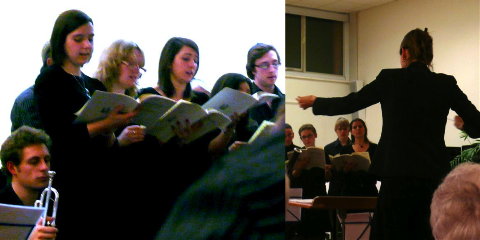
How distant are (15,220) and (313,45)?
21.6ft

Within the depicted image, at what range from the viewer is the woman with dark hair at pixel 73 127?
2951 mm

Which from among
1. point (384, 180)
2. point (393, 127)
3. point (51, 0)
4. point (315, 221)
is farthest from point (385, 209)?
point (315, 221)

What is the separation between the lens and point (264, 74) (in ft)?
Answer: 12.5

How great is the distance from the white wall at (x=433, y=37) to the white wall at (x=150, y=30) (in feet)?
13.0

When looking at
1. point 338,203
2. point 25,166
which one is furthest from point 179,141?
point 338,203

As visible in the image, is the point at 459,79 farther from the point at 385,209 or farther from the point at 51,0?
the point at 51,0

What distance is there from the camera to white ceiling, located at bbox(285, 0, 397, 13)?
7.99m

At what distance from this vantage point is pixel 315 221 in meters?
6.34

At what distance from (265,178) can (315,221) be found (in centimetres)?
267

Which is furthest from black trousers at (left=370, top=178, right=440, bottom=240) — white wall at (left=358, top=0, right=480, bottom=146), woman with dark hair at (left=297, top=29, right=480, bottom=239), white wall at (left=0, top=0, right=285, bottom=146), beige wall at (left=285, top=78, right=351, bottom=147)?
beige wall at (left=285, top=78, right=351, bottom=147)

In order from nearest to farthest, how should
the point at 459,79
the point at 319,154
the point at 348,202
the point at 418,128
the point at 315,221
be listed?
the point at 418,128 → the point at 348,202 → the point at 319,154 → the point at 315,221 → the point at 459,79

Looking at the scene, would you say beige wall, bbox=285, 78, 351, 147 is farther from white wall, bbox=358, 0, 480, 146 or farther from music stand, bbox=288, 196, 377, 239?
music stand, bbox=288, 196, 377, 239

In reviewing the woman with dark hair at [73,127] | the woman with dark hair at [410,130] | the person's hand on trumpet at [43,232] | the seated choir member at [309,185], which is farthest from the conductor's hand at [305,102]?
the seated choir member at [309,185]

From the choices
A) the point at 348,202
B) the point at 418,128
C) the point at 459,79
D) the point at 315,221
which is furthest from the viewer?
the point at 459,79
